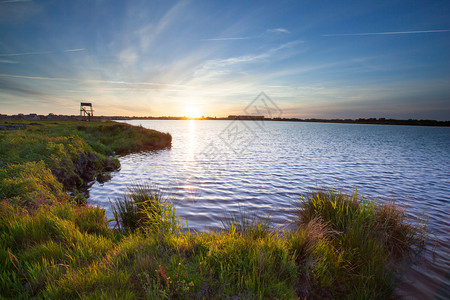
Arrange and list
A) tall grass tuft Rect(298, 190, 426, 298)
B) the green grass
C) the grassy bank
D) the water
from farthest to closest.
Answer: the grassy bank → the water → tall grass tuft Rect(298, 190, 426, 298) → the green grass

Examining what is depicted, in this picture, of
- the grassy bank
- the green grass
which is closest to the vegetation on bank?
the green grass

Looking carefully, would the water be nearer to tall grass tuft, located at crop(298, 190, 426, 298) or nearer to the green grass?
tall grass tuft, located at crop(298, 190, 426, 298)

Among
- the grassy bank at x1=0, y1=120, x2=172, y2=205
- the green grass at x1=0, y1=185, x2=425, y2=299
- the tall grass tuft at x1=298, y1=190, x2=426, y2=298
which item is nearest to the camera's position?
the green grass at x1=0, y1=185, x2=425, y2=299

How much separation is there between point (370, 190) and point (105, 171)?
64.8 feet

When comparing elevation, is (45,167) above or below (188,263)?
above

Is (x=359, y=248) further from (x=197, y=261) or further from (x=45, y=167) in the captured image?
(x=45, y=167)

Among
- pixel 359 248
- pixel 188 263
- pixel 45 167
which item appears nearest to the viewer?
pixel 188 263

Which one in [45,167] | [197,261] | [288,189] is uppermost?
[45,167]

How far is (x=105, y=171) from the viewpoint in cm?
1664

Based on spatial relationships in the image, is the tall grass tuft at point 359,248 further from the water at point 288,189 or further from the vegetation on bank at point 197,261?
the water at point 288,189

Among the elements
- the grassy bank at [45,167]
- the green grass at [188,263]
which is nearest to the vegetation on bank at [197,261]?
the green grass at [188,263]

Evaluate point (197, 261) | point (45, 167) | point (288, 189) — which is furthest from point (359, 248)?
point (45, 167)

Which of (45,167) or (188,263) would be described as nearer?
(188,263)

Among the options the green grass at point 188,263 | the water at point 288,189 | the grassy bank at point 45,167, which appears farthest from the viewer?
the grassy bank at point 45,167
